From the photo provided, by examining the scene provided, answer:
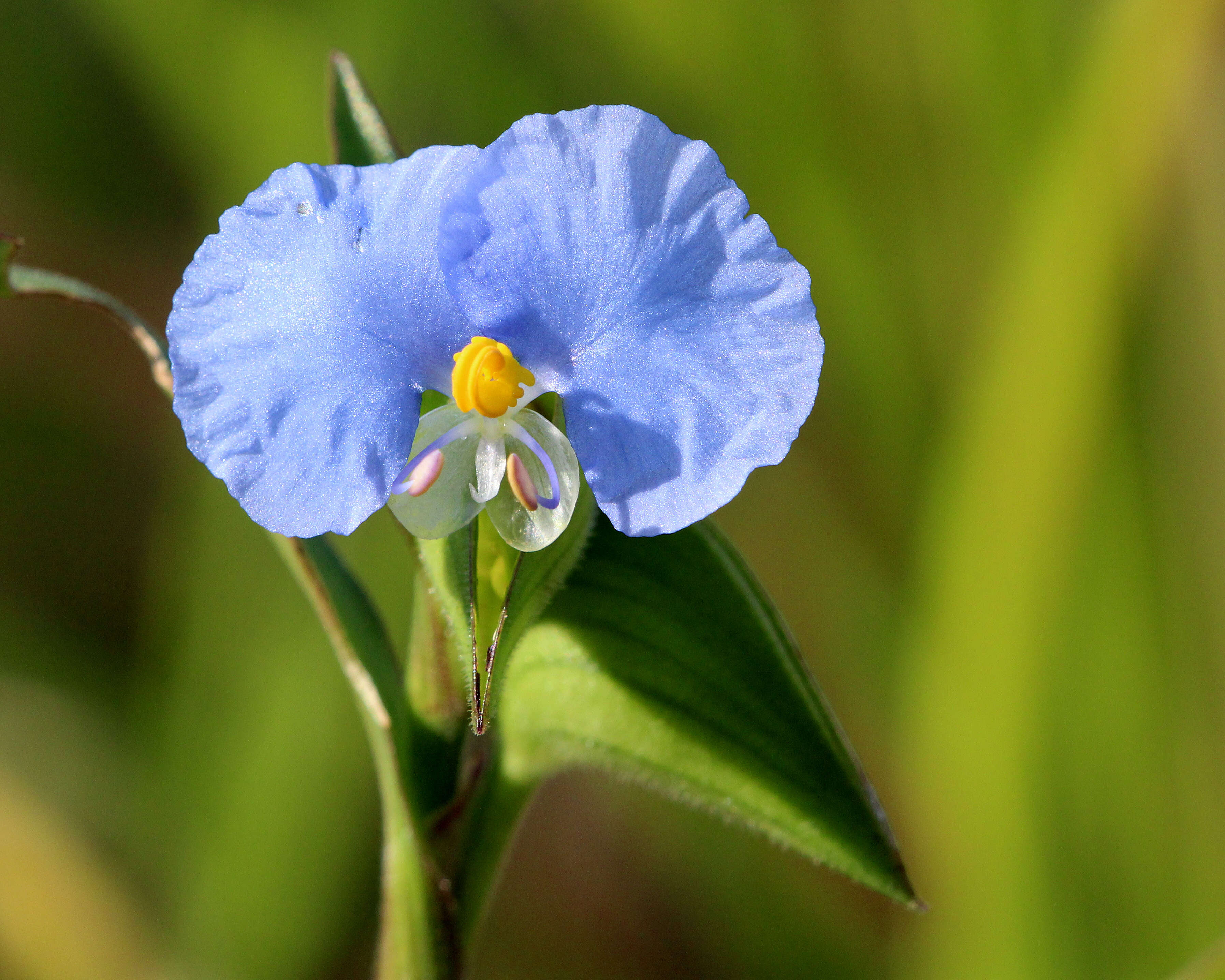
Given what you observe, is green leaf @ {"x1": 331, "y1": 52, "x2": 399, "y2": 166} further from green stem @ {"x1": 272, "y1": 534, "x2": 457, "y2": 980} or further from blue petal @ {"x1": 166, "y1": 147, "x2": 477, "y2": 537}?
green stem @ {"x1": 272, "y1": 534, "x2": 457, "y2": 980}

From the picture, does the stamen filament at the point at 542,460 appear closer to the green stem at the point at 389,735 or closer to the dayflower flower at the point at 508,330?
the dayflower flower at the point at 508,330

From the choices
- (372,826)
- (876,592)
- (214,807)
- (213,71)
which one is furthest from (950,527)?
(213,71)

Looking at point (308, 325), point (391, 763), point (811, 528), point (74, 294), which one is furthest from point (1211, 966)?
point (811, 528)

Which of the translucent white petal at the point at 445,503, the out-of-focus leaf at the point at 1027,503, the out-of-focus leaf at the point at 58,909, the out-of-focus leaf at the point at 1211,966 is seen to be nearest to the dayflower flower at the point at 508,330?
the translucent white petal at the point at 445,503

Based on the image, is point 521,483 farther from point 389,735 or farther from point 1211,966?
point 1211,966

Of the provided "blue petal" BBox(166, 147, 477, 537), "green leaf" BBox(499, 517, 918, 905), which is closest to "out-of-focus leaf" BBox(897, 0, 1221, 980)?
"green leaf" BBox(499, 517, 918, 905)

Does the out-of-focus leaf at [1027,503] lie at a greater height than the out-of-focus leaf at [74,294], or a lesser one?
lesser

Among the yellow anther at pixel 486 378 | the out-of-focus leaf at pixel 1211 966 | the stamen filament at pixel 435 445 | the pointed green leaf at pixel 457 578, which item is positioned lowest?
the out-of-focus leaf at pixel 1211 966
